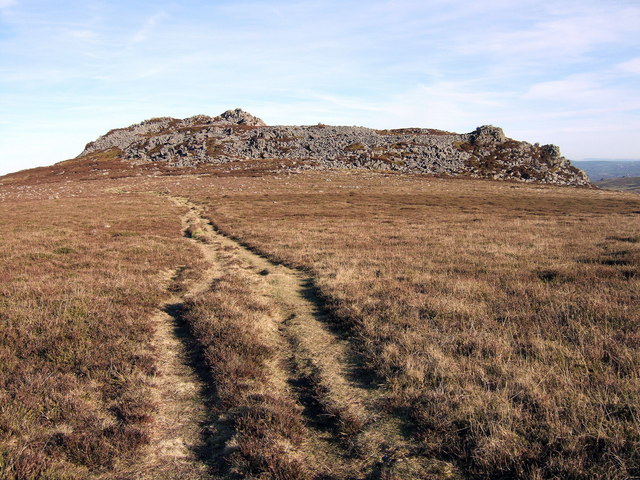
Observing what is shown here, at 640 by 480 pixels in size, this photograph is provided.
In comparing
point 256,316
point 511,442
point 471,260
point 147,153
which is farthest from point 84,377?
point 147,153

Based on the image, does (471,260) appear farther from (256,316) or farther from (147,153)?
(147,153)

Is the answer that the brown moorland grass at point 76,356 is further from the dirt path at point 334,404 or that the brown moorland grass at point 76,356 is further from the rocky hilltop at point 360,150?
the rocky hilltop at point 360,150

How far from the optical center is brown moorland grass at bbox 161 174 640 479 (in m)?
4.89

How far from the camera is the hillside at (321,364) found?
16.2 ft

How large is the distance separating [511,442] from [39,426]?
6.95 metres

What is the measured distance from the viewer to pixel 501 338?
8.09m

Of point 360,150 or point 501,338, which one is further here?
point 360,150

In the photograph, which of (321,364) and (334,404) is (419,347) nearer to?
(321,364)

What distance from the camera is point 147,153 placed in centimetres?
12169

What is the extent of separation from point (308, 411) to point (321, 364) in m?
1.66

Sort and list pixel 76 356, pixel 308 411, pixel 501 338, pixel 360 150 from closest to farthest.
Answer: pixel 308 411 < pixel 76 356 < pixel 501 338 < pixel 360 150

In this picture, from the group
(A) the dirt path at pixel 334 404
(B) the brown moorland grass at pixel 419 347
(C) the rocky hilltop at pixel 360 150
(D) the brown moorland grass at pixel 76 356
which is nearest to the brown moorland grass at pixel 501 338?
(B) the brown moorland grass at pixel 419 347

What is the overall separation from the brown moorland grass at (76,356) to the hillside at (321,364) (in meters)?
0.04

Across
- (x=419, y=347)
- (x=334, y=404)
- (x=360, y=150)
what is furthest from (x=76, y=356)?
(x=360, y=150)
